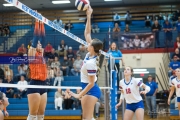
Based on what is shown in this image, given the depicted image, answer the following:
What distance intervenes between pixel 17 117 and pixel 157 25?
10412 millimetres

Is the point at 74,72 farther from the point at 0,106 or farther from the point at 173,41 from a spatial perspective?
the point at 0,106

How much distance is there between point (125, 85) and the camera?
7.88 meters

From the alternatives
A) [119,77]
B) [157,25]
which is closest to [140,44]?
[157,25]

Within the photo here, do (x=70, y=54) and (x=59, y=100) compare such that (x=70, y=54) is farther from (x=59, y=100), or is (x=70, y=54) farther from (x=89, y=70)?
(x=89, y=70)

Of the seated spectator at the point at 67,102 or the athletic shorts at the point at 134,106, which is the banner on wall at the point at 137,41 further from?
the athletic shorts at the point at 134,106

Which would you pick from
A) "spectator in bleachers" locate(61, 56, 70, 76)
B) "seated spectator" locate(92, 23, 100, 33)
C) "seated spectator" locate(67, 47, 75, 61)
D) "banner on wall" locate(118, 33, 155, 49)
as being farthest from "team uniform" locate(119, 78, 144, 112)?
"seated spectator" locate(92, 23, 100, 33)

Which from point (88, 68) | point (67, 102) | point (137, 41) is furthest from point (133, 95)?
point (137, 41)

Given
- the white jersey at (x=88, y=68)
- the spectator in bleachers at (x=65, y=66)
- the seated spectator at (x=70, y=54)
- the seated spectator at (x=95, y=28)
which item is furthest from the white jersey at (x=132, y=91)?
the seated spectator at (x=95, y=28)

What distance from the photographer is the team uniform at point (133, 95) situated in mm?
A: 7570

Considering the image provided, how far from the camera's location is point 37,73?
19.0ft

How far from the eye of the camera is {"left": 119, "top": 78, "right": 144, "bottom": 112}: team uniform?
7.57 meters

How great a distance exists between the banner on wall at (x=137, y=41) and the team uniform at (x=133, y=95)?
10027 mm

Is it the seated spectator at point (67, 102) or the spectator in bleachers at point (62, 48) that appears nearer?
the seated spectator at point (67, 102)

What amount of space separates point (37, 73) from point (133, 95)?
107 inches
